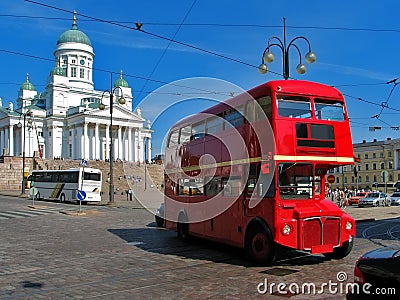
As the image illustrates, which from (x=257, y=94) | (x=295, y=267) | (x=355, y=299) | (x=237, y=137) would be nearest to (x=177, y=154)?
(x=237, y=137)

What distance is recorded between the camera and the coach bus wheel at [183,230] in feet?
51.5

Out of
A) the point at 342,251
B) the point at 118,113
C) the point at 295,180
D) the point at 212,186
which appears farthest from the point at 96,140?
the point at 295,180

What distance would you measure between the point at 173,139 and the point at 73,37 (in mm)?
98743

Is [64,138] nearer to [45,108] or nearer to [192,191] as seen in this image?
[45,108]

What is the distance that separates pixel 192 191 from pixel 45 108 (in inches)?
3946

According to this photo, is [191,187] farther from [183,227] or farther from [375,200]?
[375,200]

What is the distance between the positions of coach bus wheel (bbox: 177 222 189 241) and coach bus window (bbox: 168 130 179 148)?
9.38 ft

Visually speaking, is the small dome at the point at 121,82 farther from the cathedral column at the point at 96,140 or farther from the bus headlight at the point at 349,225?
the bus headlight at the point at 349,225

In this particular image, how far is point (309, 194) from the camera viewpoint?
36.4ft

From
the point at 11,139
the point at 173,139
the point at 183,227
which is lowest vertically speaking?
the point at 183,227

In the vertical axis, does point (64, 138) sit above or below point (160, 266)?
above

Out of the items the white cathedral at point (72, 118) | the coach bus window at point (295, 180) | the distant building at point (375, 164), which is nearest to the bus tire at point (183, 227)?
the coach bus window at point (295, 180)

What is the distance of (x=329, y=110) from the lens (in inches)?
447

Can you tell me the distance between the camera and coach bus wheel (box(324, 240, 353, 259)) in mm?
11406
